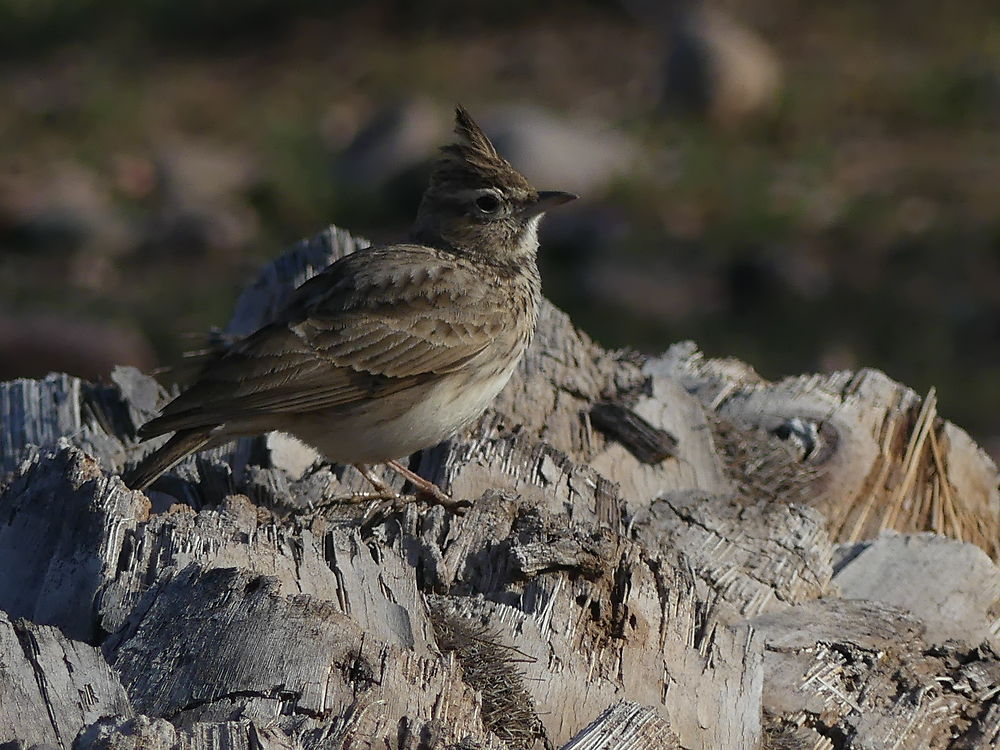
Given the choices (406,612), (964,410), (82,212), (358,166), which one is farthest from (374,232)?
(406,612)

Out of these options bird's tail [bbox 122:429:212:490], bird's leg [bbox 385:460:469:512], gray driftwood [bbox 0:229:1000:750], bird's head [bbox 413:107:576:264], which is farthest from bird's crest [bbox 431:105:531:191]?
bird's tail [bbox 122:429:212:490]

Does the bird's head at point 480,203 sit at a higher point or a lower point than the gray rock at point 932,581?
higher

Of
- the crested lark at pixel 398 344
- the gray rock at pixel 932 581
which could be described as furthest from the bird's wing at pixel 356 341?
the gray rock at pixel 932 581

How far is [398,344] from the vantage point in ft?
17.1

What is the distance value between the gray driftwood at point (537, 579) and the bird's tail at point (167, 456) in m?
0.12

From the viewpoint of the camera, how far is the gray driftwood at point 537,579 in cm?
324

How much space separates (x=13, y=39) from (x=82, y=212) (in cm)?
477

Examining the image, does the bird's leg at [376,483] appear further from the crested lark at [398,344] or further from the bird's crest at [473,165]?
the bird's crest at [473,165]

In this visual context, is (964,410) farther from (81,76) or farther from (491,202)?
(81,76)

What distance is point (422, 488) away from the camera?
4.76 metres

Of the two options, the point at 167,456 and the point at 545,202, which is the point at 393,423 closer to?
the point at 167,456

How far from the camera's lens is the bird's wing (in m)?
4.89

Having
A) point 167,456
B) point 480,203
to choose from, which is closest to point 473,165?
point 480,203

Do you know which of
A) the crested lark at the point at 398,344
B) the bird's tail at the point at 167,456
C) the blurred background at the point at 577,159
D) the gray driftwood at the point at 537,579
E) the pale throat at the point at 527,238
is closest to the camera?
the gray driftwood at the point at 537,579
